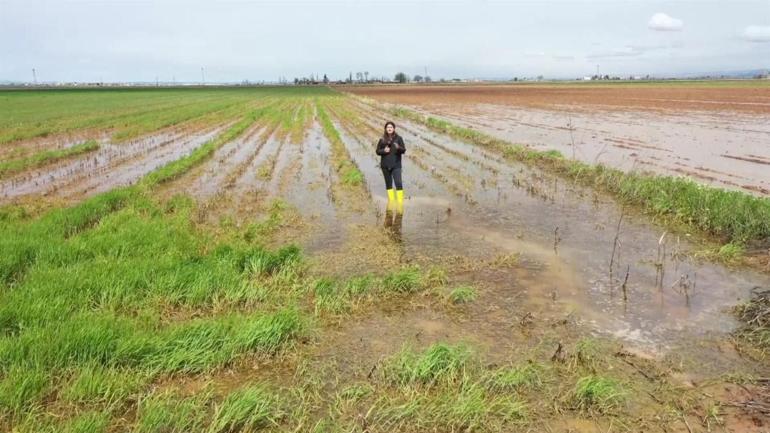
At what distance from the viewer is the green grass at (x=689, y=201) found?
803cm

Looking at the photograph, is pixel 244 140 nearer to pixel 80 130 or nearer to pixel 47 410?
pixel 80 130

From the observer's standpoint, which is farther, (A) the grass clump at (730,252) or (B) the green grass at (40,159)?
(B) the green grass at (40,159)

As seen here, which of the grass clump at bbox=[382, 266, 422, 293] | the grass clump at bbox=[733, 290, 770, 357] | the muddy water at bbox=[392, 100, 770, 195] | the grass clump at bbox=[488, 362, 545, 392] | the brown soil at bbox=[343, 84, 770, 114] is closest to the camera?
the grass clump at bbox=[488, 362, 545, 392]

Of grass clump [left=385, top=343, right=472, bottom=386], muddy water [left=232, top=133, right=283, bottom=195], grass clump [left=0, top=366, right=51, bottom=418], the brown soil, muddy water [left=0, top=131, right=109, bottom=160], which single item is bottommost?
grass clump [left=385, top=343, right=472, bottom=386]

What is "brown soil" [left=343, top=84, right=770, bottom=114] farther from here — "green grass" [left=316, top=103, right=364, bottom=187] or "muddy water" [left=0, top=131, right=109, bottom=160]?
"muddy water" [left=0, top=131, right=109, bottom=160]

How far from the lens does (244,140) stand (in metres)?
21.8

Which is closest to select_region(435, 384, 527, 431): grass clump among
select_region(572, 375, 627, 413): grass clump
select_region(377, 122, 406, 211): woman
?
select_region(572, 375, 627, 413): grass clump

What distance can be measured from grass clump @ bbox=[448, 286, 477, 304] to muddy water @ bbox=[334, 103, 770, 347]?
0.43 meters

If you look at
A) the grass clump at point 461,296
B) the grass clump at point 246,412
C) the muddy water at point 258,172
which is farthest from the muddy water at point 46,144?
the grass clump at point 246,412

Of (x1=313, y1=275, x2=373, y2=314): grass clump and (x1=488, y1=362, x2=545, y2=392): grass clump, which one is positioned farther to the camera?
(x1=313, y1=275, x2=373, y2=314): grass clump

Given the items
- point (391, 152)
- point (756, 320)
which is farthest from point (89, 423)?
point (391, 152)

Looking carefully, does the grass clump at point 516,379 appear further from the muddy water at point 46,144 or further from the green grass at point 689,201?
the muddy water at point 46,144

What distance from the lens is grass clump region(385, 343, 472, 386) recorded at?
4.32 metres

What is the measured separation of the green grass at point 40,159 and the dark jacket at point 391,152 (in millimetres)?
11249
